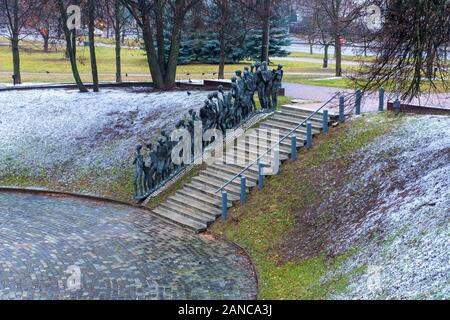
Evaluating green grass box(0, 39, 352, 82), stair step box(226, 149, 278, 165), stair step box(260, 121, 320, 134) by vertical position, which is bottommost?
stair step box(226, 149, 278, 165)

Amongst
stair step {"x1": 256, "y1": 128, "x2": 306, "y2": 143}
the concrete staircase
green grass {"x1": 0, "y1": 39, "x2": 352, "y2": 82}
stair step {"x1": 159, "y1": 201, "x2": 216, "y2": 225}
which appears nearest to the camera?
stair step {"x1": 159, "y1": 201, "x2": 216, "y2": 225}

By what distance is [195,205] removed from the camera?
672 inches

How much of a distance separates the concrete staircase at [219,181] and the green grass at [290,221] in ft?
1.54

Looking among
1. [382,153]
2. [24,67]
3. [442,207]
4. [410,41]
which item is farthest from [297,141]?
[24,67]

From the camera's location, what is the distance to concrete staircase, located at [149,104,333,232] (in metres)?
16.6

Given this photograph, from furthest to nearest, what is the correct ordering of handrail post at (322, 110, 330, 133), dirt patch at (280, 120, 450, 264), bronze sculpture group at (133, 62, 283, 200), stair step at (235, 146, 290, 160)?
bronze sculpture group at (133, 62, 283, 200) → handrail post at (322, 110, 330, 133) → stair step at (235, 146, 290, 160) → dirt patch at (280, 120, 450, 264)

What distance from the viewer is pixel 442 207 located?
38.6 feet

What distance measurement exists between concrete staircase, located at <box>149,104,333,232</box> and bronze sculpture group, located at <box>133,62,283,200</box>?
833mm

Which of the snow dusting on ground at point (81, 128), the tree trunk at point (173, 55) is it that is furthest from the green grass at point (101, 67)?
the snow dusting on ground at point (81, 128)

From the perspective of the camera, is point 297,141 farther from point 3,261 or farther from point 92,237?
point 3,261

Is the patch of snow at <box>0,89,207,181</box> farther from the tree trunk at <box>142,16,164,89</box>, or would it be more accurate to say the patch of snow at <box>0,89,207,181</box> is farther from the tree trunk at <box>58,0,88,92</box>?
the tree trunk at <box>142,16,164,89</box>

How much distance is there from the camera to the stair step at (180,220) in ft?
52.5
